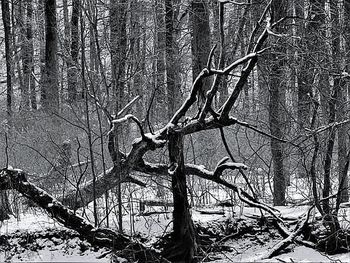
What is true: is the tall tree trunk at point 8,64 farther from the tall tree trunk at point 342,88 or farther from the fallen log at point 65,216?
the tall tree trunk at point 342,88

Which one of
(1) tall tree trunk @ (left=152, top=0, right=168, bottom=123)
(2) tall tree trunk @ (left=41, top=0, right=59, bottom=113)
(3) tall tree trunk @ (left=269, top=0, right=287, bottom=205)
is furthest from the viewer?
(2) tall tree trunk @ (left=41, top=0, right=59, bottom=113)

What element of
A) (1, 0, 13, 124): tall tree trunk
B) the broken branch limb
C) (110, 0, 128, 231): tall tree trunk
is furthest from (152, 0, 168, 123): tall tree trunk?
(1, 0, 13, 124): tall tree trunk

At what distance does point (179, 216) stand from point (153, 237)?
0.62m

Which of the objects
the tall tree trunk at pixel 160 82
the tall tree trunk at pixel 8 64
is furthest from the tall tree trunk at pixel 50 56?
the tall tree trunk at pixel 160 82

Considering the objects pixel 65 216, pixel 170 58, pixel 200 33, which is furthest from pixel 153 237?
pixel 170 58

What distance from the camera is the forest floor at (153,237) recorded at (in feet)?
21.9

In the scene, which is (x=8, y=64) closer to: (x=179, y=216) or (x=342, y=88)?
(x=179, y=216)

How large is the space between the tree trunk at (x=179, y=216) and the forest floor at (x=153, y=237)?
7.7 inches

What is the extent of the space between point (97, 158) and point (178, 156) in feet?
11.8

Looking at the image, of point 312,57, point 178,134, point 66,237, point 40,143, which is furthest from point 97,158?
point 312,57

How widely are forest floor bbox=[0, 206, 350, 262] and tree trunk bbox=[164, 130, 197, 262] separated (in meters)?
0.20

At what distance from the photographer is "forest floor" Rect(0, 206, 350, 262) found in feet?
21.9

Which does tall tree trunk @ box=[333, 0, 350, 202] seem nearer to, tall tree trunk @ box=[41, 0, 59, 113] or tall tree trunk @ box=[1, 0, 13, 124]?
tall tree trunk @ box=[41, 0, 59, 113]

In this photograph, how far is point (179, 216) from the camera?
6594 mm
